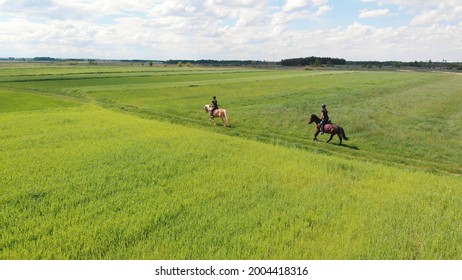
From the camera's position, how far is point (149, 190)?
1163cm

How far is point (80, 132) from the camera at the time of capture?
21.4m

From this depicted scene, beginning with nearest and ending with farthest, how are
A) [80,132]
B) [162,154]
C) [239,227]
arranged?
[239,227] → [162,154] → [80,132]

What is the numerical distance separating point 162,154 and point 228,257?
9440mm

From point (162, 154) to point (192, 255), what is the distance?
920 centimetres

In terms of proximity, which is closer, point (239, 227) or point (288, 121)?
point (239, 227)

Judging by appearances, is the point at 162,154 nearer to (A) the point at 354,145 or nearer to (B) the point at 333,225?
(B) the point at 333,225

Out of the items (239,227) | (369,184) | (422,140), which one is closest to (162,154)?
(239,227)
